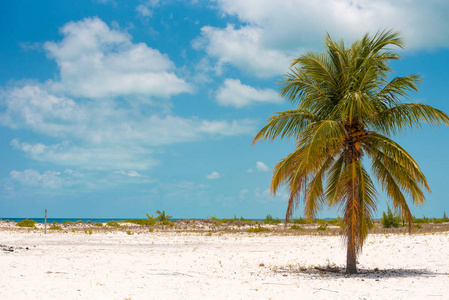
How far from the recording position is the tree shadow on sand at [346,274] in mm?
11962

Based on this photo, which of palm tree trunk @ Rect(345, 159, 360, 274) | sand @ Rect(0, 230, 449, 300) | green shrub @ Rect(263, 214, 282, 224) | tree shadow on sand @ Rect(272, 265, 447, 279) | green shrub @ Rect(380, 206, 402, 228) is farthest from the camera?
green shrub @ Rect(263, 214, 282, 224)

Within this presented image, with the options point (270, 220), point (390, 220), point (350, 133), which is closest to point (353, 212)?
point (350, 133)

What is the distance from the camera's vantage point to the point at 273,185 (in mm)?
12406

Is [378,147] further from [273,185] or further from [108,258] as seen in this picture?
[108,258]

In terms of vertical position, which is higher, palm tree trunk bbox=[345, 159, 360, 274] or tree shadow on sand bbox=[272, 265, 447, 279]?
palm tree trunk bbox=[345, 159, 360, 274]

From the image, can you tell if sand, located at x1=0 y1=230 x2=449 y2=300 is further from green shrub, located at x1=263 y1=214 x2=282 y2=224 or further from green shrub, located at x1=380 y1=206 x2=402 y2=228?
green shrub, located at x1=263 y1=214 x2=282 y2=224

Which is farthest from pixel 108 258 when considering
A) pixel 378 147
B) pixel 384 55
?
pixel 384 55

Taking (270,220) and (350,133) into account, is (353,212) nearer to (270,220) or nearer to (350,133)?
(350,133)

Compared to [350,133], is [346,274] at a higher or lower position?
lower

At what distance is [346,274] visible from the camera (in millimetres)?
12422

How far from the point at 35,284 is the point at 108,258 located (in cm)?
583

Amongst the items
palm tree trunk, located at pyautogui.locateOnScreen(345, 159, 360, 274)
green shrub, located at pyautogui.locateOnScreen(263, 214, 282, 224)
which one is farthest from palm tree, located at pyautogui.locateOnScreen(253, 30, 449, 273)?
green shrub, located at pyautogui.locateOnScreen(263, 214, 282, 224)

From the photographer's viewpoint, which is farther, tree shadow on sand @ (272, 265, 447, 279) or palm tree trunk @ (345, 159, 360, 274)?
tree shadow on sand @ (272, 265, 447, 279)

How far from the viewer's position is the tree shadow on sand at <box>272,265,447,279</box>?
39.2 feet
